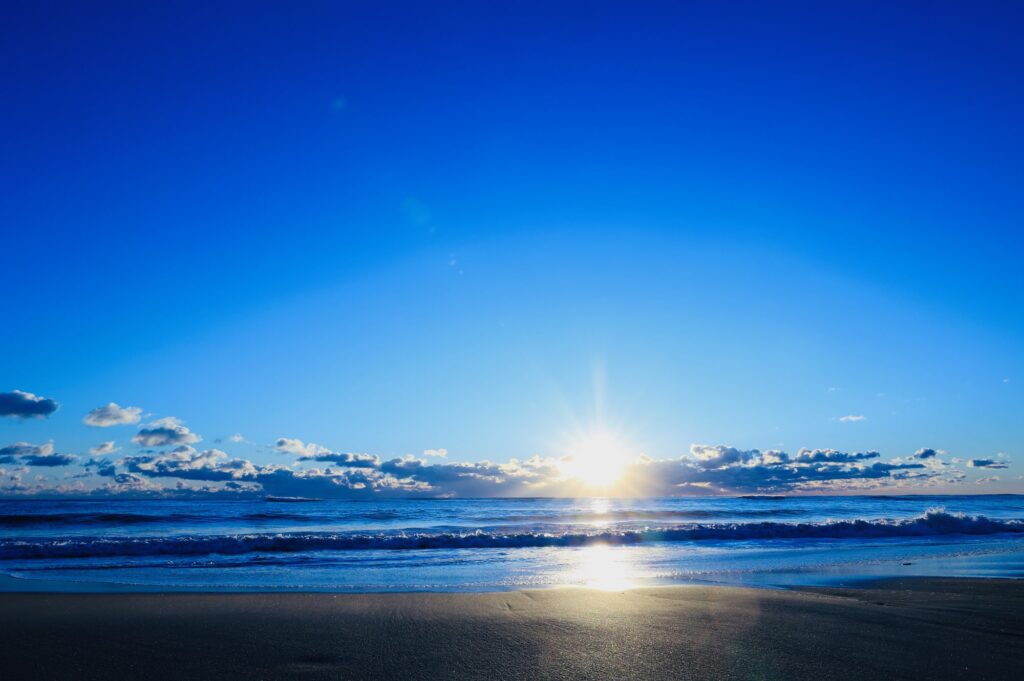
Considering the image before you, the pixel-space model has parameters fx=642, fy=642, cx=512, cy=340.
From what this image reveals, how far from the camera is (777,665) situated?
15.2 ft

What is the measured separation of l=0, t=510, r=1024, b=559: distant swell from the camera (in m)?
19.5

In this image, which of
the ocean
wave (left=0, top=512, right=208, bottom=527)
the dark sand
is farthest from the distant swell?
wave (left=0, top=512, right=208, bottom=527)

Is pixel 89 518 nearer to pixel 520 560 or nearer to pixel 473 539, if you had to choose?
pixel 473 539

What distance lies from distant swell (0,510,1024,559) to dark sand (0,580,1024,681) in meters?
11.6

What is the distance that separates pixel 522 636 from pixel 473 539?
58.8ft

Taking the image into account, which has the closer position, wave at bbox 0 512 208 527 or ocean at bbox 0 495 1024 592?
ocean at bbox 0 495 1024 592

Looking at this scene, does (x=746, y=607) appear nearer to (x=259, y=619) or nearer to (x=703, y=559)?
(x=259, y=619)

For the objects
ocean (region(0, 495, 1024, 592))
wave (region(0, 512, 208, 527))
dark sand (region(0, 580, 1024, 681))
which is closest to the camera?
dark sand (region(0, 580, 1024, 681))

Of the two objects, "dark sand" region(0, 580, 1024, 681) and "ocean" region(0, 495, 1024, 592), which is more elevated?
"dark sand" region(0, 580, 1024, 681)

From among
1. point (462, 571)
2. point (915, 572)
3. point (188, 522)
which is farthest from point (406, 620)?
point (188, 522)

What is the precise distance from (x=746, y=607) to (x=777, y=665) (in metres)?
3.09

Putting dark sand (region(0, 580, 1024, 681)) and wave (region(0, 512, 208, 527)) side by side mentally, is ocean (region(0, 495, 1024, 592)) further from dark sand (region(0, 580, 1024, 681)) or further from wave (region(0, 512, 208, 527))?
wave (region(0, 512, 208, 527))

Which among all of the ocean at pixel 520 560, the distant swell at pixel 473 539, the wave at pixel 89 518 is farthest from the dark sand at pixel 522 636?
the wave at pixel 89 518

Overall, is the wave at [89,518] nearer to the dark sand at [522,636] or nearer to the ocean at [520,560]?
the ocean at [520,560]
